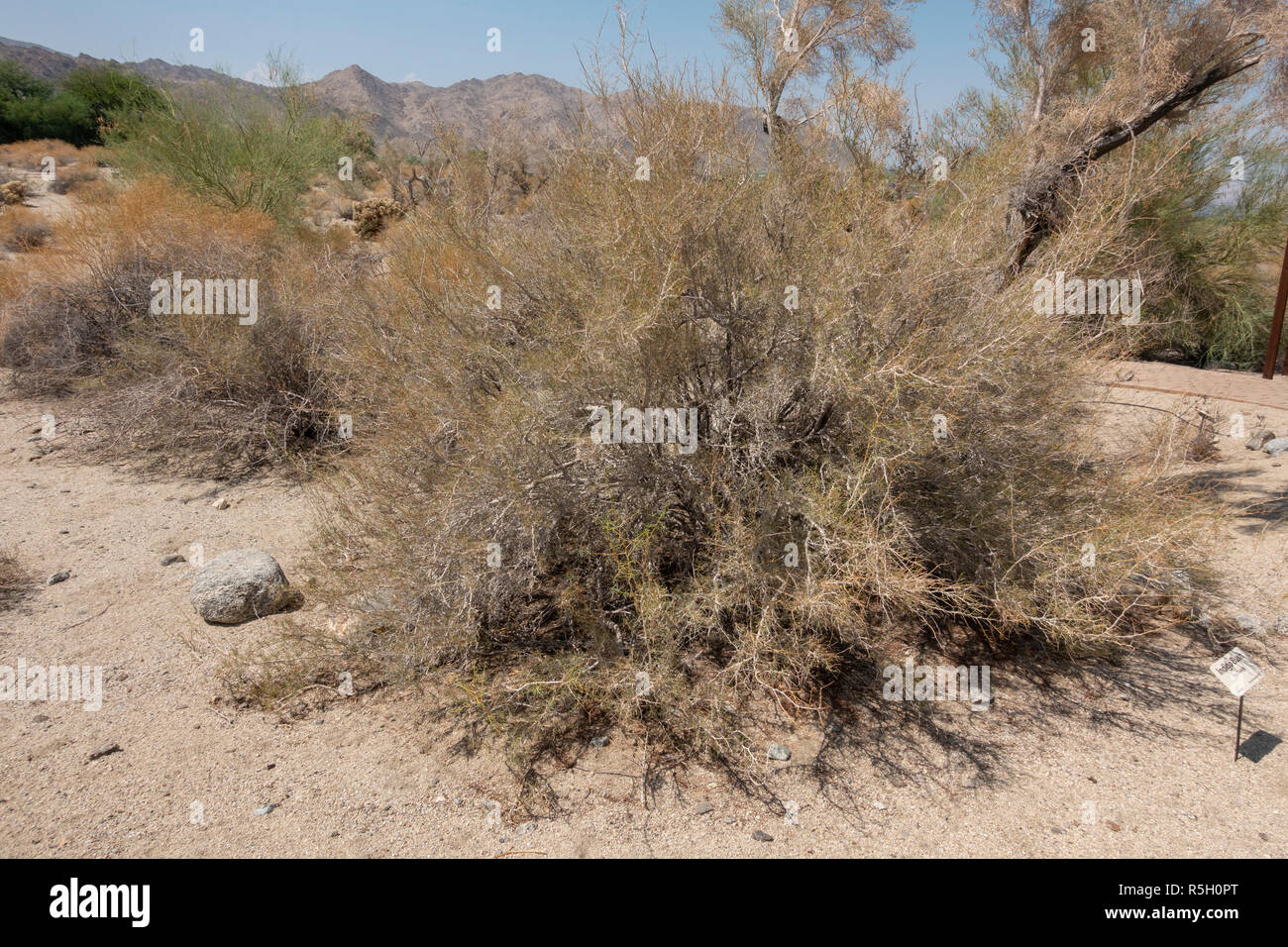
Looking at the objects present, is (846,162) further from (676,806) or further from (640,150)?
(676,806)

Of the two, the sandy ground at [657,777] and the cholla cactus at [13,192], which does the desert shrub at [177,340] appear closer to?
the sandy ground at [657,777]

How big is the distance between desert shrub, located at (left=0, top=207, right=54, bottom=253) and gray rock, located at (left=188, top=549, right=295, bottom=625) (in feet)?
36.2

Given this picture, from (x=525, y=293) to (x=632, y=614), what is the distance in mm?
1935

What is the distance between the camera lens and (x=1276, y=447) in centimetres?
578

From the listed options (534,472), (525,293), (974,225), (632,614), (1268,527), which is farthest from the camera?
(1268,527)

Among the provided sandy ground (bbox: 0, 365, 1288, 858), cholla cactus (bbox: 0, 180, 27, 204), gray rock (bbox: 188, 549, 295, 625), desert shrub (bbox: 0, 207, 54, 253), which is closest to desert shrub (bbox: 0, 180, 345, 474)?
gray rock (bbox: 188, 549, 295, 625)

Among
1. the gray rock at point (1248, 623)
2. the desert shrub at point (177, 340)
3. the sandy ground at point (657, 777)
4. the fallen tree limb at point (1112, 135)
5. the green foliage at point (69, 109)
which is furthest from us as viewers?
the green foliage at point (69, 109)

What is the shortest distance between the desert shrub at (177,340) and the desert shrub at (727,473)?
10.4ft

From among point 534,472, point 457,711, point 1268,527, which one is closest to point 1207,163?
point 1268,527

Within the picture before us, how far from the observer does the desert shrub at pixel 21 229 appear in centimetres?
1162

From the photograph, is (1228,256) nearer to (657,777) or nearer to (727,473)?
(727,473)

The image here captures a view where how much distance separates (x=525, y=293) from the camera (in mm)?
3947

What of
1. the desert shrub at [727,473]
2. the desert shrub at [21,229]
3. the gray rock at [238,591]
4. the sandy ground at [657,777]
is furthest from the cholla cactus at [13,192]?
the desert shrub at [727,473]

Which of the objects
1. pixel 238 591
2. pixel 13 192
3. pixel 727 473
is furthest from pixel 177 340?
pixel 13 192
